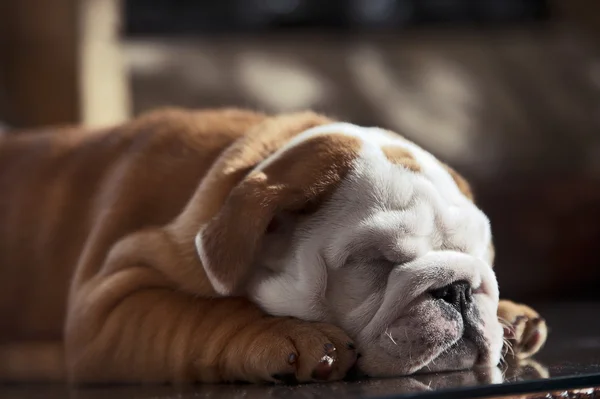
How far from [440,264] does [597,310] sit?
107cm

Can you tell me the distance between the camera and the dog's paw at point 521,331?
5.06 ft

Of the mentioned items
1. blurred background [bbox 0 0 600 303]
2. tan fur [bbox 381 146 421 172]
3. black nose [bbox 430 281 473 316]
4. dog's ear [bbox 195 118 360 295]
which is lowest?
blurred background [bbox 0 0 600 303]

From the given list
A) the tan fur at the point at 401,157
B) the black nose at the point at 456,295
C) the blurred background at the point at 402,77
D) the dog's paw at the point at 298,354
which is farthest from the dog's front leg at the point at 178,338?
the blurred background at the point at 402,77

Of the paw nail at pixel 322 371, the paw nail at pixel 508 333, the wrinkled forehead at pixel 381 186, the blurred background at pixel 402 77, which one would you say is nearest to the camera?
the paw nail at pixel 322 371

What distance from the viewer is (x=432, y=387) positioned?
1.21m

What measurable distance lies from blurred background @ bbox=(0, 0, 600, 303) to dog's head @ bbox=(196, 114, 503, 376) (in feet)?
4.29

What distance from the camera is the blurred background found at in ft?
9.19

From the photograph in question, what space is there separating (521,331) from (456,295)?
0.73 ft

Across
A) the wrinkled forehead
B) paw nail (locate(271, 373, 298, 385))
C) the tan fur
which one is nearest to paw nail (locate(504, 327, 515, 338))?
the wrinkled forehead

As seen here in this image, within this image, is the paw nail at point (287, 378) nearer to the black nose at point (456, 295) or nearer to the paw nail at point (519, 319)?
the black nose at point (456, 295)

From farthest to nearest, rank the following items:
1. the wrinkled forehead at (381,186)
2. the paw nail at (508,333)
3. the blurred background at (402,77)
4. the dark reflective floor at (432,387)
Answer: the blurred background at (402,77) → the paw nail at (508,333) → the wrinkled forehead at (381,186) → the dark reflective floor at (432,387)

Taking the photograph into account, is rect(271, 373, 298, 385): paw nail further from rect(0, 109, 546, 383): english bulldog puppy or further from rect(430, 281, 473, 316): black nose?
rect(430, 281, 473, 316): black nose

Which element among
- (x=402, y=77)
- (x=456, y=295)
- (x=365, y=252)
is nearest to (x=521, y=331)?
(x=456, y=295)

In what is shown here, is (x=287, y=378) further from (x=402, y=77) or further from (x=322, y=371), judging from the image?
(x=402, y=77)
